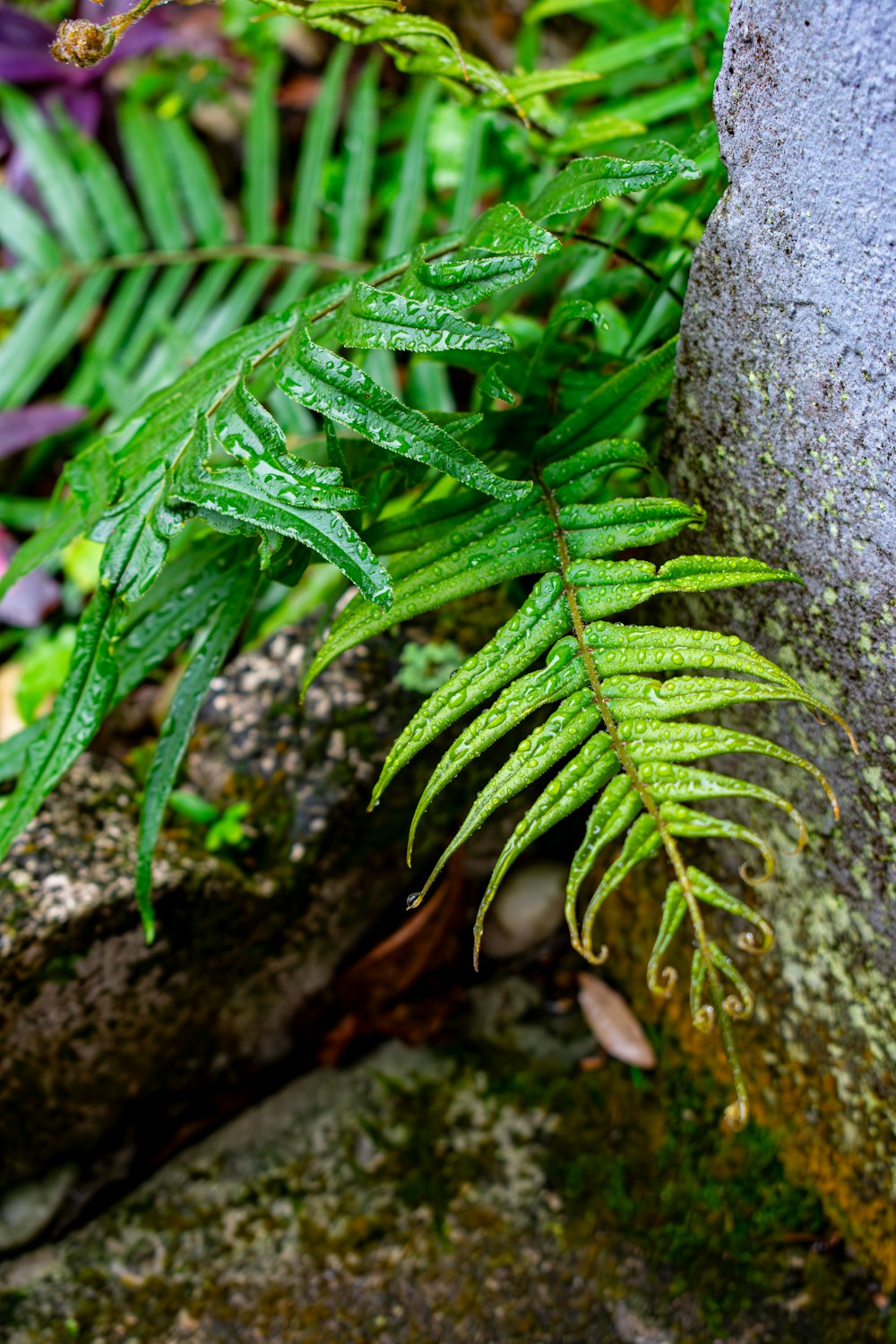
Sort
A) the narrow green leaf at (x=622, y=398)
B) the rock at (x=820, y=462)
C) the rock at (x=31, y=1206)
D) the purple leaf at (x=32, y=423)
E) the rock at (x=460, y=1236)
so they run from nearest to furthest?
the rock at (x=820, y=462)
the narrow green leaf at (x=622, y=398)
the rock at (x=460, y=1236)
the rock at (x=31, y=1206)
the purple leaf at (x=32, y=423)

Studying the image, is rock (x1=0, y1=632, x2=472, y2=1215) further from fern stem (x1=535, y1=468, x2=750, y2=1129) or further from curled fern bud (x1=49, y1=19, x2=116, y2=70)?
curled fern bud (x1=49, y1=19, x2=116, y2=70)

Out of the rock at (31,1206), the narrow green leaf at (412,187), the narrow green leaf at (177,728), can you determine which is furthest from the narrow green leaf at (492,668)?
the narrow green leaf at (412,187)

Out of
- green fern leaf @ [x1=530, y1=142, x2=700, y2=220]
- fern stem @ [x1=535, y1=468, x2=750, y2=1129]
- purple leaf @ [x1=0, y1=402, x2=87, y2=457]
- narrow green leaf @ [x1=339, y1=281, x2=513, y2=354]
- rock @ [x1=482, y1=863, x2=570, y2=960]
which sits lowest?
rock @ [x1=482, y1=863, x2=570, y2=960]

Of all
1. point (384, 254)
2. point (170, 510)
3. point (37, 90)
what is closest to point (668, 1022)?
point (170, 510)

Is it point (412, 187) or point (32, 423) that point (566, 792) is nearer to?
point (412, 187)

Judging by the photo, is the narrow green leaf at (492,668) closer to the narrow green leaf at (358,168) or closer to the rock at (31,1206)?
the rock at (31,1206)

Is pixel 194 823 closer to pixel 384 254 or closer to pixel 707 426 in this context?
pixel 707 426

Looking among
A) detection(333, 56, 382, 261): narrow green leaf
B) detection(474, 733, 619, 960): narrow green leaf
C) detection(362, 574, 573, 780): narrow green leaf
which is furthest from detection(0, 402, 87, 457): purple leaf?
detection(474, 733, 619, 960): narrow green leaf
